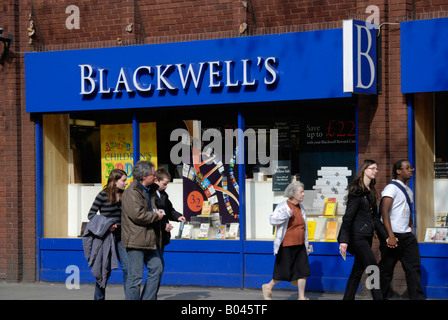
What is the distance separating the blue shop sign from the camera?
1108cm

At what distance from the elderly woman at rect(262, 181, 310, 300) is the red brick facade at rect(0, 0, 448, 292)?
1.75 m

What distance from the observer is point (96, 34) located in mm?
12906

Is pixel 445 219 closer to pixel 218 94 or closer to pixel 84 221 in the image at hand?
pixel 218 94

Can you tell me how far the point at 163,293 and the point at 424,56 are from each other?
16.3 feet

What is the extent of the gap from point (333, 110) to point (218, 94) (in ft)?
5.64

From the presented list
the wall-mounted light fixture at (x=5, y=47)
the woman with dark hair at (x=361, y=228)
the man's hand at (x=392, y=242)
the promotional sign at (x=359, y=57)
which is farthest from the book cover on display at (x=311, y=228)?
the wall-mounted light fixture at (x=5, y=47)

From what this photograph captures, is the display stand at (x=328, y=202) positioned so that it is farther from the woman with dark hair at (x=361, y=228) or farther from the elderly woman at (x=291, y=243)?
the woman with dark hair at (x=361, y=228)

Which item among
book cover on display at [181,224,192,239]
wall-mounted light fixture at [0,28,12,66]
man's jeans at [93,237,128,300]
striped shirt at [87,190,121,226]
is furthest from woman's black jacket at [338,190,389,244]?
wall-mounted light fixture at [0,28,12,66]

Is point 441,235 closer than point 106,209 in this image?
No

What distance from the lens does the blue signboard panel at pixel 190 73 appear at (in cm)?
→ 1108

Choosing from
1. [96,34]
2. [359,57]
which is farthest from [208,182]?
[359,57]

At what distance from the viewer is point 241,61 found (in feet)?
37.9

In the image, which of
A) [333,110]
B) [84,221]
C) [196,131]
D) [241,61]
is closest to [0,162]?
[84,221]

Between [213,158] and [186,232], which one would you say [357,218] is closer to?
[213,158]
